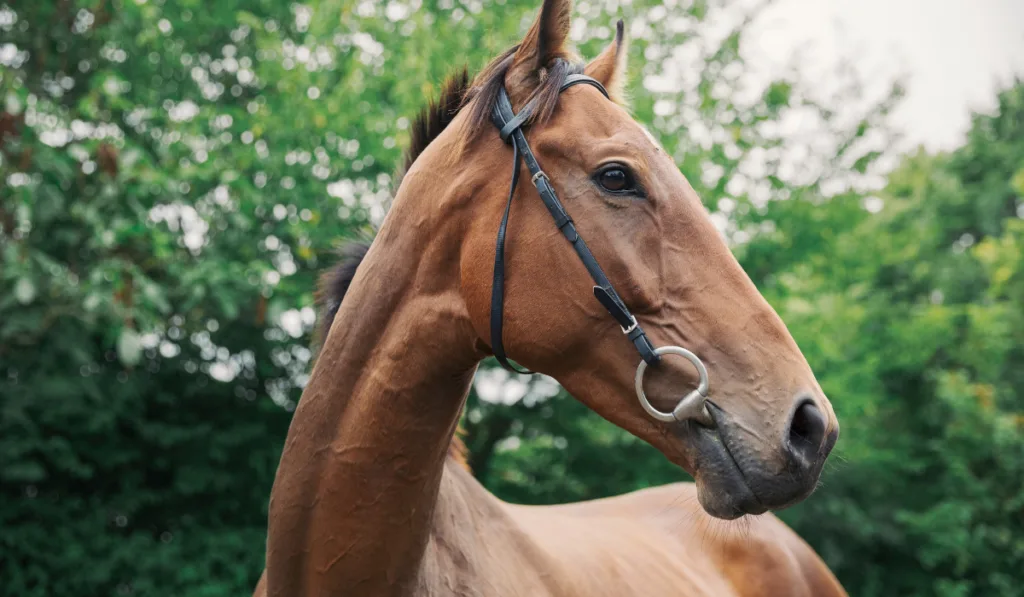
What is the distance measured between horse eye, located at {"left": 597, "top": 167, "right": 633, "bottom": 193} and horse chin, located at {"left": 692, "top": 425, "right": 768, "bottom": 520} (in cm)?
55

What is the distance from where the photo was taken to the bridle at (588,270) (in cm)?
158

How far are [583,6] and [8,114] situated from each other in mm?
5180

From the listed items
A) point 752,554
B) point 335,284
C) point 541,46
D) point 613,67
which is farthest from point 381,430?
point 752,554

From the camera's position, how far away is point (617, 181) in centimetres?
174

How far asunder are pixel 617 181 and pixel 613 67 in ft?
1.74

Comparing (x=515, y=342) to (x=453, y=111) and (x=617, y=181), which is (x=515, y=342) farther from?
(x=453, y=111)

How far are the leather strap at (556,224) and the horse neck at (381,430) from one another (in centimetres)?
13

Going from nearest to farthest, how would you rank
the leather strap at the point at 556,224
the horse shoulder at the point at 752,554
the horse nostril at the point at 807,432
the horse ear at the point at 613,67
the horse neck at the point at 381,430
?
the horse nostril at the point at 807,432 < the leather strap at the point at 556,224 < the horse neck at the point at 381,430 < the horse ear at the point at 613,67 < the horse shoulder at the point at 752,554

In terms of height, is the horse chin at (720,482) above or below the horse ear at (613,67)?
below

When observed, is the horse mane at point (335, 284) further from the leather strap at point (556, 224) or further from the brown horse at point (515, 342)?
the leather strap at point (556, 224)

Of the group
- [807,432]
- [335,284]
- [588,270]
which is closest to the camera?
[807,432]

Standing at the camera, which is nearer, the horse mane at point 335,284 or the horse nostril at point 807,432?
the horse nostril at point 807,432

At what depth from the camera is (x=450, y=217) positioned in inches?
74.3

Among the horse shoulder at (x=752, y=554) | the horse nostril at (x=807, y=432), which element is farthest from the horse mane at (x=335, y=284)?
the horse shoulder at (x=752, y=554)
